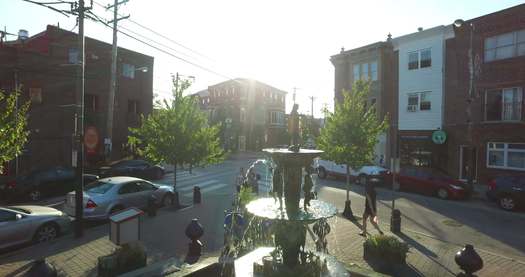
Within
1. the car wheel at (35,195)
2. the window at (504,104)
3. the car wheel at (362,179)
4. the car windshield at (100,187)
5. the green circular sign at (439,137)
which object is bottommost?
the car wheel at (35,195)

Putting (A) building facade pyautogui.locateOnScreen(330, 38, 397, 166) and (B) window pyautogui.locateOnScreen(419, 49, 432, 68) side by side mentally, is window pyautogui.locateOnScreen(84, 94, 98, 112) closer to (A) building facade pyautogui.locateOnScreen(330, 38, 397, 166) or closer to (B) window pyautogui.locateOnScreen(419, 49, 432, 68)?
(A) building facade pyautogui.locateOnScreen(330, 38, 397, 166)

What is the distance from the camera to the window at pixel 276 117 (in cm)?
5834

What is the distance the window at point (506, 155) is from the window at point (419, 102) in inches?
202

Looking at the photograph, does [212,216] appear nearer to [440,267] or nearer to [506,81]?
[440,267]

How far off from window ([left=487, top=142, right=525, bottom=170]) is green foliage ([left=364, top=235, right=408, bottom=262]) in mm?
17068

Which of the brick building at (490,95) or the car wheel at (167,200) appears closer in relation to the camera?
the car wheel at (167,200)

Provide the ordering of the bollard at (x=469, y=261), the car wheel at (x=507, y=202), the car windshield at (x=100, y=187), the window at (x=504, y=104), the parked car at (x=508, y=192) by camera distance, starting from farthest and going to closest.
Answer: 1. the window at (x=504, y=104)
2. the car wheel at (x=507, y=202)
3. the parked car at (x=508, y=192)
4. the car windshield at (x=100, y=187)
5. the bollard at (x=469, y=261)

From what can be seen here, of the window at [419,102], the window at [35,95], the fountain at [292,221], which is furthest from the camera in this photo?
the window at [419,102]

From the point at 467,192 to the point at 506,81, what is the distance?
8492mm

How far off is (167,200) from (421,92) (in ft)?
66.4

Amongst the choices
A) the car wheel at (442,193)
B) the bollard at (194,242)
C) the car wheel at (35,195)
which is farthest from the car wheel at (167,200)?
the car wheel at (442,193)

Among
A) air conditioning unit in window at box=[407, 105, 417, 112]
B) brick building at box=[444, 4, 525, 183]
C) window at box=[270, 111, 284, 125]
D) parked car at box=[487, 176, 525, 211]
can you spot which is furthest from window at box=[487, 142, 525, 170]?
window at box=[270, 111, 284, 125]

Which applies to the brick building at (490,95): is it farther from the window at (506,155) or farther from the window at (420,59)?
the window at (420,59)

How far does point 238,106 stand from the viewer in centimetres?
5306
